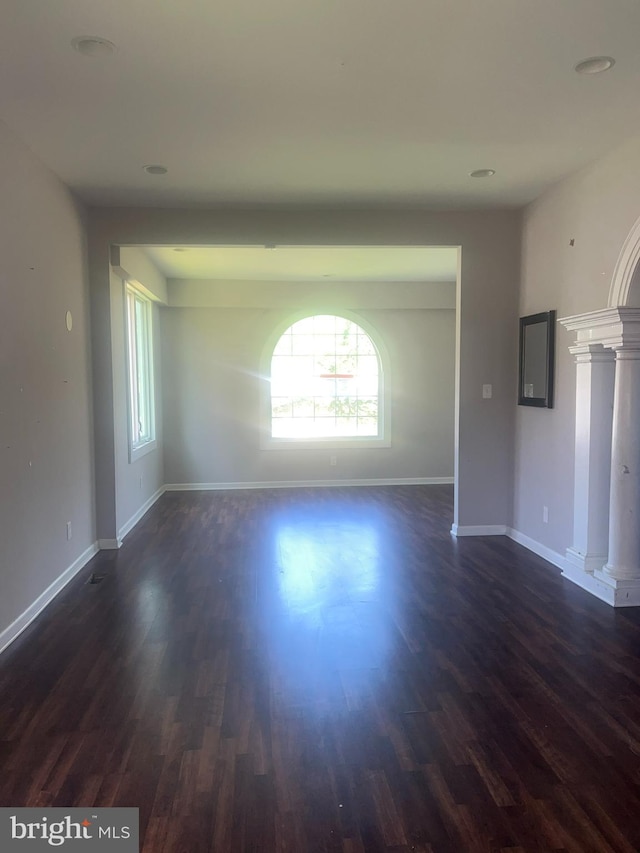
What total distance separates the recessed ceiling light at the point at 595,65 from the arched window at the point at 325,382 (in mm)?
5084

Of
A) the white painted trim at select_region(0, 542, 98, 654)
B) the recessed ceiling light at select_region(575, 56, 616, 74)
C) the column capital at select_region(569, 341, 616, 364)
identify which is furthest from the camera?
the column capital at select_region(569, 341, 616, 364)

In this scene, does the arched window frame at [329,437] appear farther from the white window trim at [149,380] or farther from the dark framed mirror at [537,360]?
the dark framed mirror at [537,360]

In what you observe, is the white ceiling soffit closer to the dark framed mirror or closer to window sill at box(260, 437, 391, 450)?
the dark framed mirror

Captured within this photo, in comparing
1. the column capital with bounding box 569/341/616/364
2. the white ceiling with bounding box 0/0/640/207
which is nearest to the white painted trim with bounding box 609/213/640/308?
the column capital with bounding box 569/341/616/364

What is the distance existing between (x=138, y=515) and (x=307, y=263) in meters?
3.16

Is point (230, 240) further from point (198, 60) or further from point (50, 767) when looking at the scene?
point (50, 767)

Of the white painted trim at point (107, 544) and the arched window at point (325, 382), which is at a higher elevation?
the arched window at point (325, 382)

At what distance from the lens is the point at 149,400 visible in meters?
6.71

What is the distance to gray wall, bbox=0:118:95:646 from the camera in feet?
9.89

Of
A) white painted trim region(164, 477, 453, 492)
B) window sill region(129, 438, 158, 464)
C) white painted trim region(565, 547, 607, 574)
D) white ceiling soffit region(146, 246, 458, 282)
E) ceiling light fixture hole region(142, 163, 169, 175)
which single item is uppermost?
ceiling light fixture hole region(142, 163, 169, 175)

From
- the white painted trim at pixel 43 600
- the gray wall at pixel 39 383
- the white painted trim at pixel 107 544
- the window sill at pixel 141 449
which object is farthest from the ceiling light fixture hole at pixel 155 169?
the white painted trim at pixel 107 544

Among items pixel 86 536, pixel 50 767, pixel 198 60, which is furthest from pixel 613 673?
pixel 86 536

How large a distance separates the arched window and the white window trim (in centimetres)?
155

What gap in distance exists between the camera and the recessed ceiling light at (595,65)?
247 centimetres
